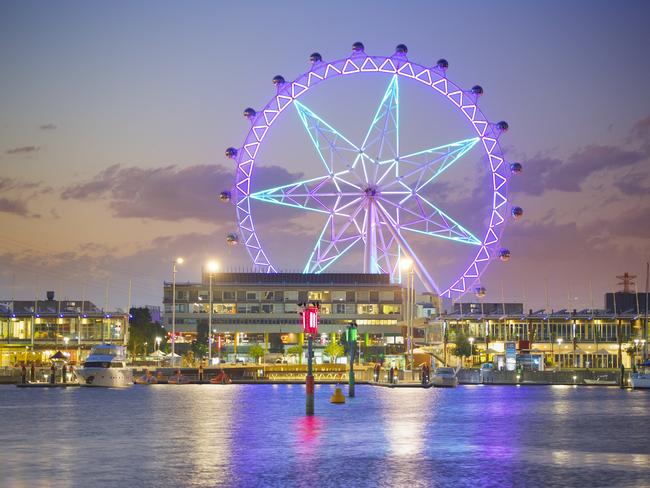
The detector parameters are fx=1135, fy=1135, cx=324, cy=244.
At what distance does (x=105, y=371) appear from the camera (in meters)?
98.3

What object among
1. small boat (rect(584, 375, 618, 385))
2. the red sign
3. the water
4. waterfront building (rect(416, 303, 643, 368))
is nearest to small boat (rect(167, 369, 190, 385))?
small boat (rect(584, 375, 618, 385))

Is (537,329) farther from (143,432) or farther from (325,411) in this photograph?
(143,432)

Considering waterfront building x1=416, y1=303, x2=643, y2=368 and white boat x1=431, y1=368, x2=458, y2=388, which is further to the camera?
waterfront building x1=416, y1=303, x2=643, y2=368

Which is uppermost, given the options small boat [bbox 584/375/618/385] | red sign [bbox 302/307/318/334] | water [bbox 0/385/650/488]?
red sign [bbox 302/307/318/334]

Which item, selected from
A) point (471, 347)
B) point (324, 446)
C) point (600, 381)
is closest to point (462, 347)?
point (471, 347)

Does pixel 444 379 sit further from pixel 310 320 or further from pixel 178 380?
pixel 310 320

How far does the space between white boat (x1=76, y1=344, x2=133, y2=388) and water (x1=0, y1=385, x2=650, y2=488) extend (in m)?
34.4

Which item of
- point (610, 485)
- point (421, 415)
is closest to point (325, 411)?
point (421, 415)

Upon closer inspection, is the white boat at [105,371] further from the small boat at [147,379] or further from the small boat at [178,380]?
the small boat at [178,380]

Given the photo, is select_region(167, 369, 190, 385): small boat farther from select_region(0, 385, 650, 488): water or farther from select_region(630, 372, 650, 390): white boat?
select_region(0, 385, 650, 488): water

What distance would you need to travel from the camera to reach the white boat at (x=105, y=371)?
98.6 metres

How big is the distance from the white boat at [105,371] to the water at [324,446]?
34.4m

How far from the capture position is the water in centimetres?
2855

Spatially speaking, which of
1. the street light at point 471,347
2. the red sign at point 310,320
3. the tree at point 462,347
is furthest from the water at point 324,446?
the street light at point 471,347
